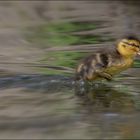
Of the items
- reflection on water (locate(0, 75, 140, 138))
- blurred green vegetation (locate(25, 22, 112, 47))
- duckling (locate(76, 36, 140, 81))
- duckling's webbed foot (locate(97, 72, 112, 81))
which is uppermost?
blurred green vegetation (locate(25, 22, 112, 47))

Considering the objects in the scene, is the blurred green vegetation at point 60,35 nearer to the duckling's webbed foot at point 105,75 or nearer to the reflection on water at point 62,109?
the reflection on water at point 62,109

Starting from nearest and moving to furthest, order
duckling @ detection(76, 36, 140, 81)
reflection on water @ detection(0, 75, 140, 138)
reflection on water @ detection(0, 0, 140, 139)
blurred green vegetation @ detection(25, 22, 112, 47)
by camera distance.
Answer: reflection on water @ detection(0, 75, 140, 138) → reflection on water @ detection(0, 0, 140, 139) → duckling @ detection(76, 36, 140, 81) → blurred green vegetation @ detection(25, 22, 112, 47)

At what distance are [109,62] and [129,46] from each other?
27cm

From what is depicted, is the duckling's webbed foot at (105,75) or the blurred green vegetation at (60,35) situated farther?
the blurred green vegetation at (60,35)

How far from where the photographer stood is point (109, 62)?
671 centimetres

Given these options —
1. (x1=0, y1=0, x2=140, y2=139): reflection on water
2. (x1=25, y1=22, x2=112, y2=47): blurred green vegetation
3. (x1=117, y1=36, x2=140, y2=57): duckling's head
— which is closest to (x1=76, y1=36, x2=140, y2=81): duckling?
(x1=117, y1=36, x2=140, y2=57): duckling's head

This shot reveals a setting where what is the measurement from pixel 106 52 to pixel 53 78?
62cm

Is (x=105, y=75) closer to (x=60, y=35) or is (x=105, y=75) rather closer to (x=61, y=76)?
(x=61, y=76)

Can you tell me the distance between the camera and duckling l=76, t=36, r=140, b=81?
6.68 metres

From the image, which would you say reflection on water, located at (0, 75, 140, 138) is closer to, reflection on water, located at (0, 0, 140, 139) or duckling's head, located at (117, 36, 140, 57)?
reflection on water, located at (0, 0, 140, 139)

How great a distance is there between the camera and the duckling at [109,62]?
263 inches

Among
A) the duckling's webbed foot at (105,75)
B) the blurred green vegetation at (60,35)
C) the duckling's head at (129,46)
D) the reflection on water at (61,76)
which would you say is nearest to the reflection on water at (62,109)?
the reflection on water at (61,76)

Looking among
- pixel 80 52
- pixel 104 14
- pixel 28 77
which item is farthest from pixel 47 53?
pixel 104 14

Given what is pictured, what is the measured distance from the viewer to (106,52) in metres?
6.82
